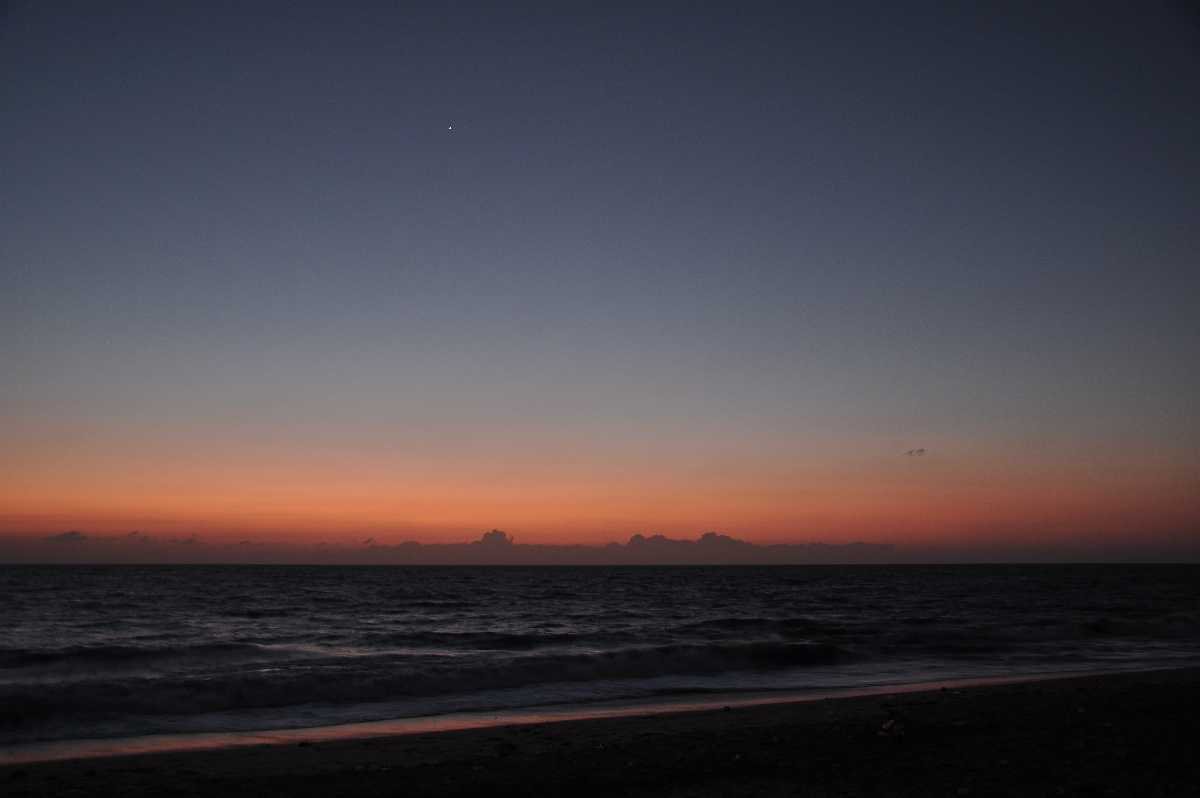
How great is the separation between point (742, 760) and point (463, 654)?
16.9 m

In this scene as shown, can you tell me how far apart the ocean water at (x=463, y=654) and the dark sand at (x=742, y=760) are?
4.24m

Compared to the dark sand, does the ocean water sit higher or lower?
lower

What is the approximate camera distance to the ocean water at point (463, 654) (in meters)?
16.4

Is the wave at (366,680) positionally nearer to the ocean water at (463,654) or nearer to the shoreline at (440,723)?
the ocean water at (463,654)

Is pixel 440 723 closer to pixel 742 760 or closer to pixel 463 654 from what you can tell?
pixel 742 760

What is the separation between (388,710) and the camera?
16.1m

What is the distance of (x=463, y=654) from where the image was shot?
25.0 m

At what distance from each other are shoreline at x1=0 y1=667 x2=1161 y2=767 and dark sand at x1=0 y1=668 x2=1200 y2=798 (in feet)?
2.70

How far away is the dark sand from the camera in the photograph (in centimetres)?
839

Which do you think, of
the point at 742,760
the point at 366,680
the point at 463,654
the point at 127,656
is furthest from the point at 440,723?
the point at 127,656

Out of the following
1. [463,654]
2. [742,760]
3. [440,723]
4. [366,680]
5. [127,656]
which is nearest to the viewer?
[742,760]

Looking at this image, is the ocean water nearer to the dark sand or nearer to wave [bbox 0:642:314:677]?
wave [bbox 0:642:314:677]

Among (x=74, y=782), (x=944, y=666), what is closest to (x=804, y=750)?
(x=74, y=782)

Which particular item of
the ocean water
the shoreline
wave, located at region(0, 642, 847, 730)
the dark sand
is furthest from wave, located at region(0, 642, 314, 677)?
the dark sand
